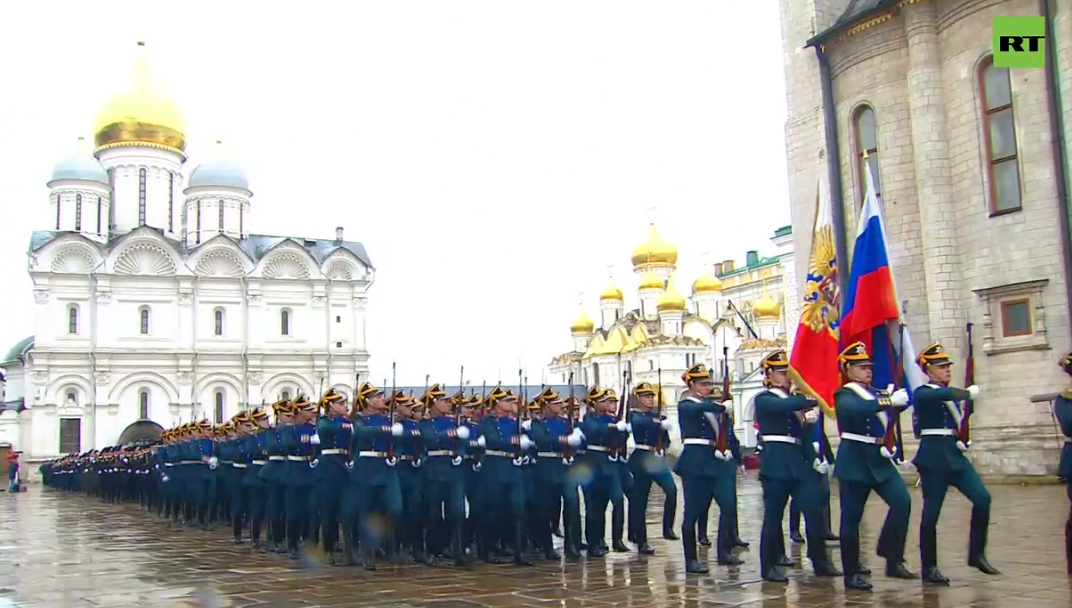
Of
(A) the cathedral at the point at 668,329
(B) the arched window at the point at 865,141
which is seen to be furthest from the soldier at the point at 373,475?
(A) the cathedral at the point at 668,329

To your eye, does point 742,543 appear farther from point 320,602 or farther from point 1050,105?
point 1050,105

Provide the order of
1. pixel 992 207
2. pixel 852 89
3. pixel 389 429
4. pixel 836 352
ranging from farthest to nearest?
pixel 852 89, pixel 992 207, pixel 836 352, pixel 389 429

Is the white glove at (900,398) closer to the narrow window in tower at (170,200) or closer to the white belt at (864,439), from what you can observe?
the white belt at (864,439)

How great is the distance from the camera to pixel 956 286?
18406 millimetres

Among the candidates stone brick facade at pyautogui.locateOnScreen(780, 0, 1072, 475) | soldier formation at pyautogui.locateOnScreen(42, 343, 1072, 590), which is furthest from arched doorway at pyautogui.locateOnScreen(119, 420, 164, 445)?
soldier formation at pyautogui.locateOnScreen(42, 343, 1072, 590)

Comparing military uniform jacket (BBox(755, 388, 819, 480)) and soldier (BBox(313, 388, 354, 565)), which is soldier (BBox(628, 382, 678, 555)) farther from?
soldier (BBox(313, 388, 354, 565))

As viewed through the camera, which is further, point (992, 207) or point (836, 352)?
point (992, 207)

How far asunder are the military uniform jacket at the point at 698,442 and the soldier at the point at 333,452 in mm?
3334

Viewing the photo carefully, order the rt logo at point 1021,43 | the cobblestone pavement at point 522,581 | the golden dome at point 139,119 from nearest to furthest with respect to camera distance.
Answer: the cobblestone pavement at point 522,581 → the rt logo at point 1021,43 → the golden dome at point 139,119

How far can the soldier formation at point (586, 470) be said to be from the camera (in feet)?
25.9

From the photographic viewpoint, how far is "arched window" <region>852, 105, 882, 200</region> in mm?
19922

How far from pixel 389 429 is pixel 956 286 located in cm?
1185

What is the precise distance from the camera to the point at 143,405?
4759cm

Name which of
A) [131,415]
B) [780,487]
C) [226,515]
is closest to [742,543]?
[780,487]
